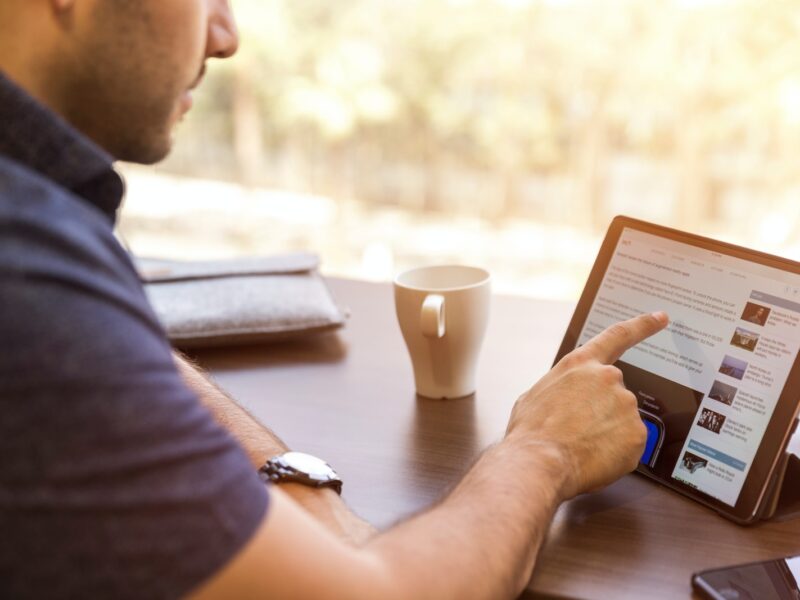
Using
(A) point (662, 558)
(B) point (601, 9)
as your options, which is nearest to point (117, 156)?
(A) point (662, 558)

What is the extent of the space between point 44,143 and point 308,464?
38cm

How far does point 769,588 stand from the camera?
2.12 feet

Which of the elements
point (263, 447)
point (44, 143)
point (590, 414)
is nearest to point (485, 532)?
point (590, 414)

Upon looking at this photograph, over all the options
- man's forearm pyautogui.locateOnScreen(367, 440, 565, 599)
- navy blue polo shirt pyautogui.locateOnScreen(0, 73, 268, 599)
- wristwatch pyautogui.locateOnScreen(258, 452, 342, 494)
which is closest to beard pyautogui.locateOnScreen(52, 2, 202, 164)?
navy blue polo shirt pyautogui.locateOnScreen(0, 73, 268, 599)

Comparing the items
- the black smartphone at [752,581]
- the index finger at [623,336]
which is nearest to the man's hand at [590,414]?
the index finger at [623,336]

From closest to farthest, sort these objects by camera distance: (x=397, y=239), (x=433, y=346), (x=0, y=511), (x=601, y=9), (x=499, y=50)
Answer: (x=0, y=511) → (x=433, y=346) → (x=601, y=9) → (x=499, y=50) → (x=397, y=239)

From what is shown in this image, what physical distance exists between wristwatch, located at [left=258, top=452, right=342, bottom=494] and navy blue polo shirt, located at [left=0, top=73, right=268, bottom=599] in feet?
0.84

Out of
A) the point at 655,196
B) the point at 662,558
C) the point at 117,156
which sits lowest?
the point at 655,196

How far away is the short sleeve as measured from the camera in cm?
48

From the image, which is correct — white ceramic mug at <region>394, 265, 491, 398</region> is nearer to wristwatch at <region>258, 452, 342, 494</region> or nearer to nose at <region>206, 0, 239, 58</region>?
wristwatch at <region>258, 452, 342, 494</region>

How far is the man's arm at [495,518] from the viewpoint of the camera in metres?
0.53

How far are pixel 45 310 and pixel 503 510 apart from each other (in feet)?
1.27

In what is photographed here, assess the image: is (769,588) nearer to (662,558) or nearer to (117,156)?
(662,558)

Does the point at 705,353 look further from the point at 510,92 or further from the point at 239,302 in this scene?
the point at 510,92
